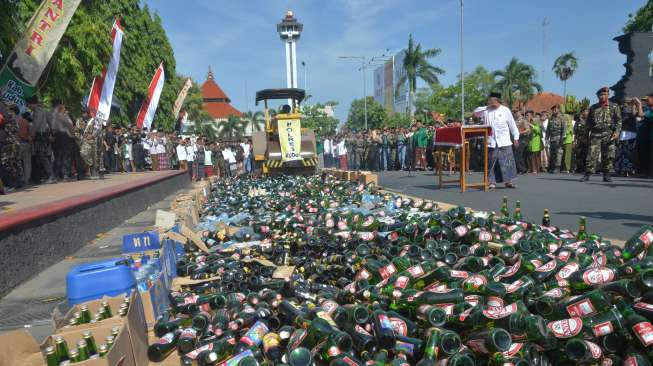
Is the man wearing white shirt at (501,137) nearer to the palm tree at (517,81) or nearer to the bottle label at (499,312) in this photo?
the bottle label at (499,312)

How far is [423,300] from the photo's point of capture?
257 cm

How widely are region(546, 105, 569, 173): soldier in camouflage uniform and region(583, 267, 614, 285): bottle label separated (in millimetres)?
11952

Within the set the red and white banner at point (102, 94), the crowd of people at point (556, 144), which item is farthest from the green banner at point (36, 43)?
the crowd of people at point (556, 144)

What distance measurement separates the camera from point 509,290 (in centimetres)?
251

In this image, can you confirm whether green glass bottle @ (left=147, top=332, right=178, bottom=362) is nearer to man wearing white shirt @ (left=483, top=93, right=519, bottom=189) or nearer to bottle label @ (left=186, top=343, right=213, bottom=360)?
bottle label @ (left=186, top=343, right=213, bottom=360)

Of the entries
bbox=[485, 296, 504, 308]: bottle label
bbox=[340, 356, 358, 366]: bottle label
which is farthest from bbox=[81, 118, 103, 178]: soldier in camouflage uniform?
bbox=[485, 296, 504, 308]: bottle label

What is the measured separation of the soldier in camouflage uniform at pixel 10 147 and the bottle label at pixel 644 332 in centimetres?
956

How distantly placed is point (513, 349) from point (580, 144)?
12.4m

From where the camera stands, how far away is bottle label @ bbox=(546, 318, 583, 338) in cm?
208

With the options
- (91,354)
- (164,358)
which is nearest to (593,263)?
(164,358)

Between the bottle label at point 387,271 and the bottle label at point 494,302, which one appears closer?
the bottle label at point 494,302

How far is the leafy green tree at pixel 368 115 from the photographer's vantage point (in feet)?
226

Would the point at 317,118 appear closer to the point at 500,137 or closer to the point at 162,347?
the point at 500,137

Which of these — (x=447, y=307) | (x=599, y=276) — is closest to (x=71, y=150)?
(x=447, y=307)
